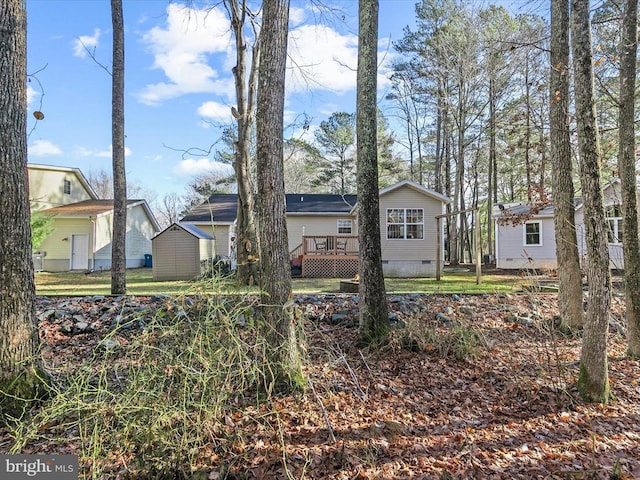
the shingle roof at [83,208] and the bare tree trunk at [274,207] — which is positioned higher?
the shingle roof at [83,208]

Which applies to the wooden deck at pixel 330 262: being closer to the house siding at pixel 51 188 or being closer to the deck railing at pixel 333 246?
the deck railing at pixel 333 246

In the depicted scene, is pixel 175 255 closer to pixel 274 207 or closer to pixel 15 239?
pixel 15 239

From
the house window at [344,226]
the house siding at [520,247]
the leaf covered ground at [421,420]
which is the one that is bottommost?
the leaf covered ground at [421,420]

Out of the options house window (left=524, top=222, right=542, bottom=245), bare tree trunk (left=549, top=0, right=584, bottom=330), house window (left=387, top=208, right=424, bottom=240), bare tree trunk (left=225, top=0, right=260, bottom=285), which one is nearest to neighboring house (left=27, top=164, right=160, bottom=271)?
bare tree trunk (left=225, top=0, right=260, bottom=285)

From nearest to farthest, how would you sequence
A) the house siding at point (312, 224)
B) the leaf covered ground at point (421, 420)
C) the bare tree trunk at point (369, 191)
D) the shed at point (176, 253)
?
the leaf covered ground at point (421, 420) < the bare tree trunk at point (369, 191) < the shed at point (176, 253) < the house siding at point (312, 224)

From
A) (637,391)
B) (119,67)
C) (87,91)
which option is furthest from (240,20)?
(637,391)

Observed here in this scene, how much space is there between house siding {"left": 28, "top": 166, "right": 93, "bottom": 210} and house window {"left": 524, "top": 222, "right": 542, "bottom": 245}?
22.9m

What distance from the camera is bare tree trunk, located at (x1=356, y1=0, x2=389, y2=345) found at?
4.46 metres

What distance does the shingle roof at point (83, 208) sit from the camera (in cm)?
1748

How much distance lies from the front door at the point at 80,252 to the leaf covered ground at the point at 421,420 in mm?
15183

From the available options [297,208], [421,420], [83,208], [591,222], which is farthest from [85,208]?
[591,222]

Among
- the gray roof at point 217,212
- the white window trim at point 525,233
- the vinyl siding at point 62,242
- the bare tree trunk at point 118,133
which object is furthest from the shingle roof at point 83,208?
the white window trim at point 525,233

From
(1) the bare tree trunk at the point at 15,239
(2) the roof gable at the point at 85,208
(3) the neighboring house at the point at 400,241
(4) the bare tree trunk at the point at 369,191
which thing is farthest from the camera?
(2) the roof gable at the point at 85,208

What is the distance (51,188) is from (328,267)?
15.6m
